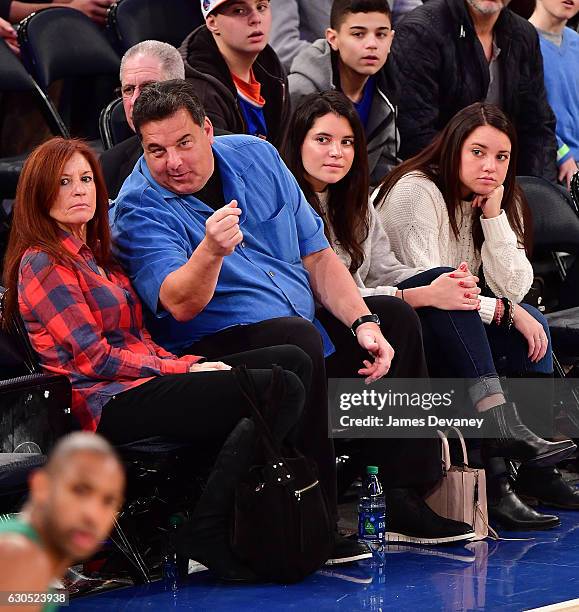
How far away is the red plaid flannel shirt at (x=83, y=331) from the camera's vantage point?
8.44 ft

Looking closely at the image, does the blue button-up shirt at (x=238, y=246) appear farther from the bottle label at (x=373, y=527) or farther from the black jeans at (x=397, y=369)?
the bottle label at (x=373, y=527)

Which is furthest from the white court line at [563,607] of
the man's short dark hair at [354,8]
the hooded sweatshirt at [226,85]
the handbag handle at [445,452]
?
the man's short dark hair at [354,8]

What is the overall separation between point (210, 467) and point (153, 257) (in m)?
0.55

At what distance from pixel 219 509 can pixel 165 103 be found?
102 cm

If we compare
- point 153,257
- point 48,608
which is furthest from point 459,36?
point 48,608

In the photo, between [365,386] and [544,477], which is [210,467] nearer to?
[365,386]

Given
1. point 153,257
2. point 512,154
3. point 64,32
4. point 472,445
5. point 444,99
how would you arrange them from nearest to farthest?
point 153,257 < point 472,445 < point 512,154 < point 64,32 < point 444,99

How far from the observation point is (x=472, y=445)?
3.42 metres

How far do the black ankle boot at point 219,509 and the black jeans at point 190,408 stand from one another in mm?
57

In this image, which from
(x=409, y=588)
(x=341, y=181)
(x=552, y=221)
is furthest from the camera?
(x=552, y=221)

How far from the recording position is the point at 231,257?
9.75ft

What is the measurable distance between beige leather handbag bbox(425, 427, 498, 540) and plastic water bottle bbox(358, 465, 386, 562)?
230mm

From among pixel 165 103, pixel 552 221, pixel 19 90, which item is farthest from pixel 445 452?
pixel 19 90

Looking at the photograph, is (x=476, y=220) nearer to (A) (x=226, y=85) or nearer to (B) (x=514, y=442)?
(B) (x=514, y=442)
